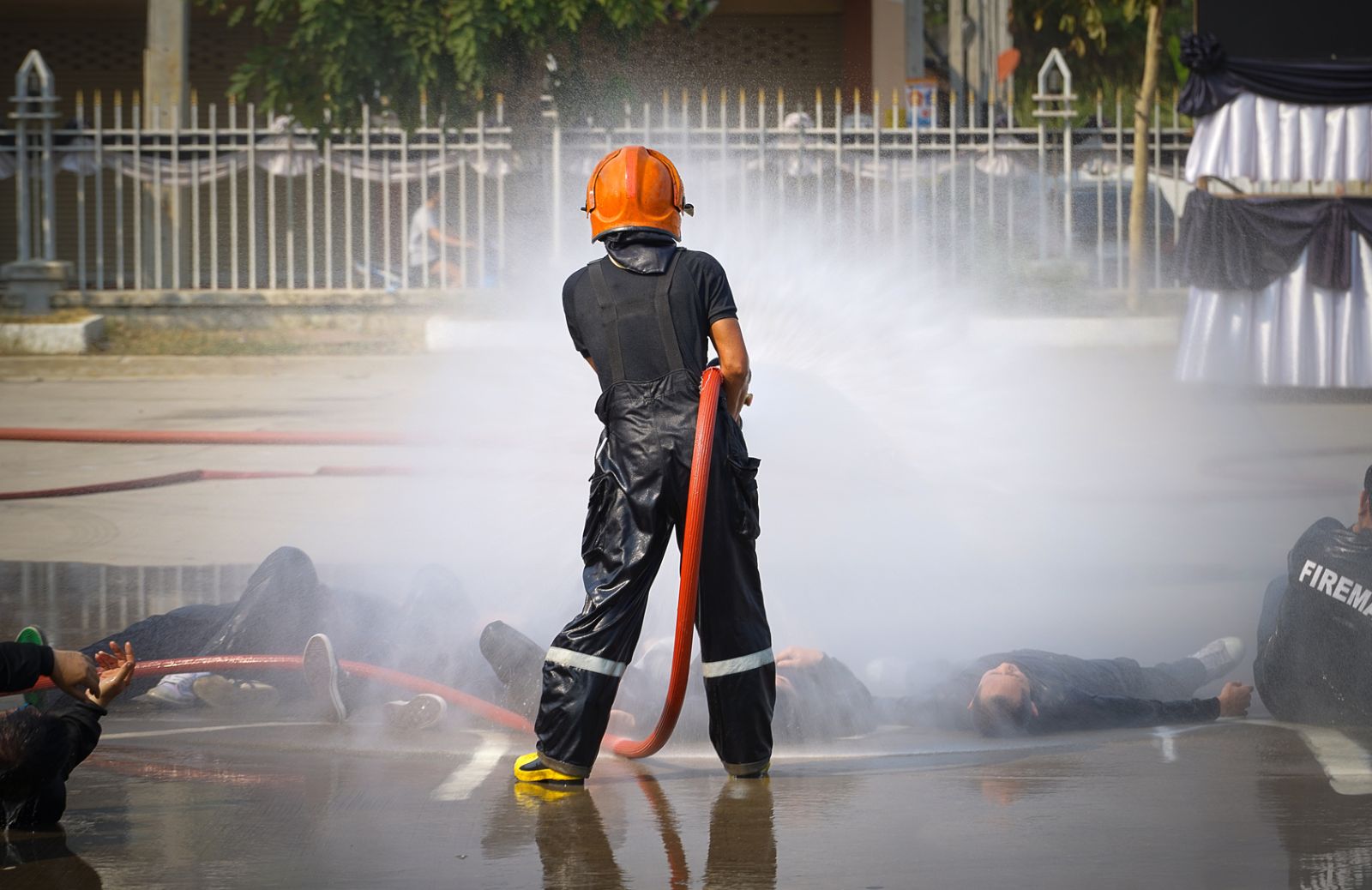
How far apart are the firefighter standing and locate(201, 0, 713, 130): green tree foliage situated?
1243cm

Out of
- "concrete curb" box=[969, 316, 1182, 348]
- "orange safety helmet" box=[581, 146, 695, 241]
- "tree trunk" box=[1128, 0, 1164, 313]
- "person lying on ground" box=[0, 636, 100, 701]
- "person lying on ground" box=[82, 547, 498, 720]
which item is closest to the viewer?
"person lying on ground" box=[0, 636, 100, 701]

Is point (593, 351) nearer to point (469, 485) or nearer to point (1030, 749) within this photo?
point (1030, 749)

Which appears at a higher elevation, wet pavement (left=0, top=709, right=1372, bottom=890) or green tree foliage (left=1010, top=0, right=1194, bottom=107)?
green tree foliage (left=1010, top=0, right=1194, bottom=107)

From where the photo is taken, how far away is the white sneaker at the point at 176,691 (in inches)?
213

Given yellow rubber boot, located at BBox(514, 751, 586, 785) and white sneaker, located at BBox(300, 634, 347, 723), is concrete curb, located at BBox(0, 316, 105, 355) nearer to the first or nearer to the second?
white sneaker, located at BBox(300, 634, 347, 723)

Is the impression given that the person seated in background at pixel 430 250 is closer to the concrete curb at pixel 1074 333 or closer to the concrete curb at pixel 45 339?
the concrete curb at pixel 45 339

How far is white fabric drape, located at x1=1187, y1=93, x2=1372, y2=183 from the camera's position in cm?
1418

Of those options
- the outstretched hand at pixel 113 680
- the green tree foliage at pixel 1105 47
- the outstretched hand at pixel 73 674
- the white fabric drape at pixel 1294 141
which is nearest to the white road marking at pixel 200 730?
the outstretched hand at pixel 113 680

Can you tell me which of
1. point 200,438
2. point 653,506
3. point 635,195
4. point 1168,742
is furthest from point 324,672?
point 200,438

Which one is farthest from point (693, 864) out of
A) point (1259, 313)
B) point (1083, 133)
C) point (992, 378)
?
point (1083, 133)

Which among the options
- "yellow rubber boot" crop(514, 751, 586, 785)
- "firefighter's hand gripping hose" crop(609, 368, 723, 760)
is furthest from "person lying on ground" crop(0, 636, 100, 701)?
"firefighter's hand gripping hose" crop(609, 368, 723, 760)

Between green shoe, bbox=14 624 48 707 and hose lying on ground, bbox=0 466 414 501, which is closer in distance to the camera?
green shoe, bbox=14 624 48 707

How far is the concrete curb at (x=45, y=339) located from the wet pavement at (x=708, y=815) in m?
12.7

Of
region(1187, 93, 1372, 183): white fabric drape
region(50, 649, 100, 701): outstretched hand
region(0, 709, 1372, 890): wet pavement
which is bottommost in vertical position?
region(0, 709, 1372, 890): wet pavement
